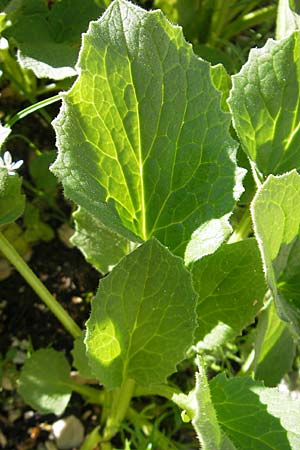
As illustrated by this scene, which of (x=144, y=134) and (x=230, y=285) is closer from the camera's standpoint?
(x=144, y=134)

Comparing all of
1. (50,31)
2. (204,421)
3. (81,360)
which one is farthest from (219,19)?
(204,421)

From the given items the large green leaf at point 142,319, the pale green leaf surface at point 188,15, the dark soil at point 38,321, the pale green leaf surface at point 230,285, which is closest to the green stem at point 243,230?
the pale green leaf surface at point 230,285

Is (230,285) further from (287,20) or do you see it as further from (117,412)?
(287,20)

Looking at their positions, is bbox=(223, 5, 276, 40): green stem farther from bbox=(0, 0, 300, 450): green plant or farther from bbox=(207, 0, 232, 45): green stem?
bbox=(0, 0, 300, 450): green plant

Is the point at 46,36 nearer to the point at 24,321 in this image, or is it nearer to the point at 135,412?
the point at 24,321

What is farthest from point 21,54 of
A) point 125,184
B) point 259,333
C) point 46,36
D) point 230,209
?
point 259,333

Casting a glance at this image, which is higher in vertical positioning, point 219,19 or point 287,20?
point 287,20

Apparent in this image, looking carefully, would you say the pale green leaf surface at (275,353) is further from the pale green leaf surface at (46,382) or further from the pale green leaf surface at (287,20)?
the pale green leaf surface at (287,20)
